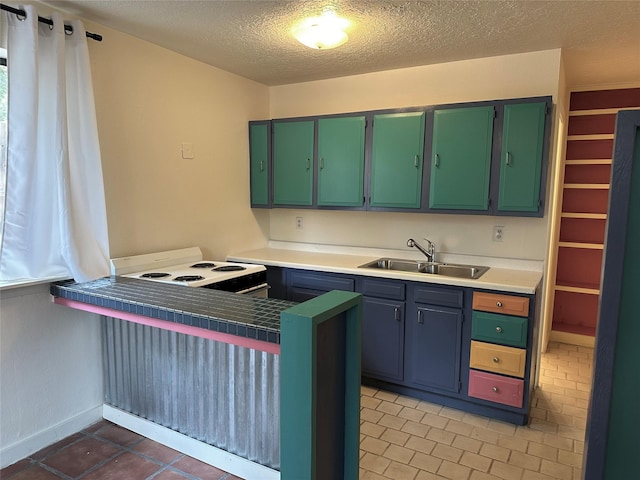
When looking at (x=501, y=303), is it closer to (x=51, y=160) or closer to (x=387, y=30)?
(x=387, y=30)

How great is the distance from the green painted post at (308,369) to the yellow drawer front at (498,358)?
53.6 inches

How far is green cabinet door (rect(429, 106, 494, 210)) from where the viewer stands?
2.82 m

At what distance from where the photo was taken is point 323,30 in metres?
2.33

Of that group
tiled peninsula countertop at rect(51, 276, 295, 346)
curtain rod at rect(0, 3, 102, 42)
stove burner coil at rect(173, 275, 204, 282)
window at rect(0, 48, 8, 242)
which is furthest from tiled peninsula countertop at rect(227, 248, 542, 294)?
curtain rod at rect(0, 3, 102, 42)

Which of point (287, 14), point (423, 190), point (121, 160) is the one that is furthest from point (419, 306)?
point (121, 160)

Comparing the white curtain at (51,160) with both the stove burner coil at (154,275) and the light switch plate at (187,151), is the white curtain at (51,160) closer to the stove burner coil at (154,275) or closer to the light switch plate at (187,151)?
the stove burner coil at (154,275)

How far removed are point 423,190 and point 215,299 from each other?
5.79 ft

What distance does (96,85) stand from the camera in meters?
2.44

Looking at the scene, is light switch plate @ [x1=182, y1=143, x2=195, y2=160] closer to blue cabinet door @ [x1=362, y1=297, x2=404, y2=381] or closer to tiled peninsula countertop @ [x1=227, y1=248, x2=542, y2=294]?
tiled peninsula countertop @ [x1=227, y1=248, x2=542, y2=294]

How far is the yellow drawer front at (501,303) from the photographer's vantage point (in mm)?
2525

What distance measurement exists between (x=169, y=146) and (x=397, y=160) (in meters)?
1.64

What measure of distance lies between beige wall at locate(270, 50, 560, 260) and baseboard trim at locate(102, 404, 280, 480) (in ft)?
6.63

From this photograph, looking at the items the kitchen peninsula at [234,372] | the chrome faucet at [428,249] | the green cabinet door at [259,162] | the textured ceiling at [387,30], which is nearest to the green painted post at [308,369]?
the kitchen peninsula at [234,372]

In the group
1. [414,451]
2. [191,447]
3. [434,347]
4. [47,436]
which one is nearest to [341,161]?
[434,347]
